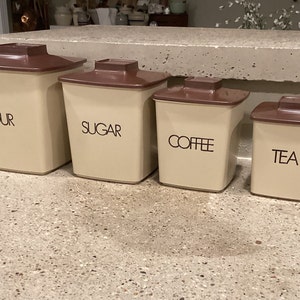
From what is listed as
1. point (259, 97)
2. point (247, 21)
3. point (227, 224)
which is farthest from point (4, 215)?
point (247, 21)

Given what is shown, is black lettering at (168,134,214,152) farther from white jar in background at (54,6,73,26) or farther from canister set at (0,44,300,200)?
white jar in background at (54,6,73,26)

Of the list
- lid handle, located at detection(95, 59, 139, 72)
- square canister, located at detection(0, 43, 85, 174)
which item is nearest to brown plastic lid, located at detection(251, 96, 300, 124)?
lid handle, located at detection(95, 59, 139, 72)

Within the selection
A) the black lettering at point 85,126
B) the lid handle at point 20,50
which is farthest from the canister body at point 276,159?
the lid handle at point 20,50

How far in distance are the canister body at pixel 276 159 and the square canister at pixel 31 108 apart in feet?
1.14

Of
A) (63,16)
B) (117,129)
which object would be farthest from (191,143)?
(63,16)

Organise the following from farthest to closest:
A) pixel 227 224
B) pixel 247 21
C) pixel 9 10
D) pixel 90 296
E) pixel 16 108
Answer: pixel 9 10 → pixel 247 21 → pixel 16 108 → pixel 227 224 → pixel 90 296

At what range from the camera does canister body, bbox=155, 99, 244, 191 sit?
0.71 m

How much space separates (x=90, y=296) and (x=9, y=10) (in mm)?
2773

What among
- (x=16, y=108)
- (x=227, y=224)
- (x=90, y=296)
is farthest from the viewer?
(x=16, y=108)

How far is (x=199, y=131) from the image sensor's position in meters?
0.72

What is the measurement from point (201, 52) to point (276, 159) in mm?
250

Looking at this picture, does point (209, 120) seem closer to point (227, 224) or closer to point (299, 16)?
point (227, 224)

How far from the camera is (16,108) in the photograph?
2.58 ft

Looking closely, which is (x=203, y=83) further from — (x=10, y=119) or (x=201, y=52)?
(x=10, y=119)
